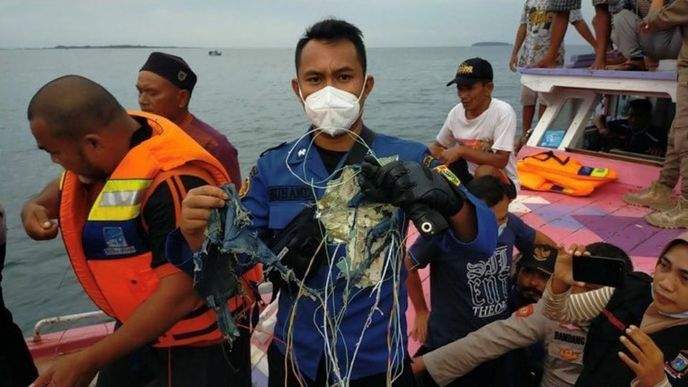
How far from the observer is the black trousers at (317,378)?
5.84ft

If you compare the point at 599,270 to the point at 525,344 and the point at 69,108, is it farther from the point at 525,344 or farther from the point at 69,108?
the point at 69,108

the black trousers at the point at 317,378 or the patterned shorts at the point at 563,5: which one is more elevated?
the patterned shorts at the point at 563,5

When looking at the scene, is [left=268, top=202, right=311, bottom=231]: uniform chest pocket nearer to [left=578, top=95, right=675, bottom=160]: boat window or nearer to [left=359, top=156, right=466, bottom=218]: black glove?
[left=359, top=156, right=466, bottom=218]: black glove

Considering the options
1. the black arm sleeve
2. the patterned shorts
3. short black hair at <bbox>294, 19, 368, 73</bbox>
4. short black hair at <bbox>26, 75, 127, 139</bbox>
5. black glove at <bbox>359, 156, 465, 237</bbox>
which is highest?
the patterned shorts

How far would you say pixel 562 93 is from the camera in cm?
665

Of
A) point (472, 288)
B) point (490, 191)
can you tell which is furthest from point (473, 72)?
point (472, 288)

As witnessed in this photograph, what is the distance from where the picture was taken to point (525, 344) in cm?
265

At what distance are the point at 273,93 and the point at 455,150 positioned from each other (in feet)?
123

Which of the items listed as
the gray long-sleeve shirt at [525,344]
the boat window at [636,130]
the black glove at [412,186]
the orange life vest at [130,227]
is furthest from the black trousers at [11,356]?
the boat window at [636,130]

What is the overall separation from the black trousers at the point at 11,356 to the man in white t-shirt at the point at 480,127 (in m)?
2.77

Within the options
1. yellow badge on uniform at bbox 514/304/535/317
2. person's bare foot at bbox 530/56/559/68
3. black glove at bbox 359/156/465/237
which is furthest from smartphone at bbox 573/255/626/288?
person's bare foot at bbox 530/56/559/68

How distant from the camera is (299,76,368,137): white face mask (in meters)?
1.74

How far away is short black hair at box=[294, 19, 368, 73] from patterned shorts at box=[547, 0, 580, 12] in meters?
5.49

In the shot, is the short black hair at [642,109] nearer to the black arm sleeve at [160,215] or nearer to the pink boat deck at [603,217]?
the pink boat deck at [603,217]
